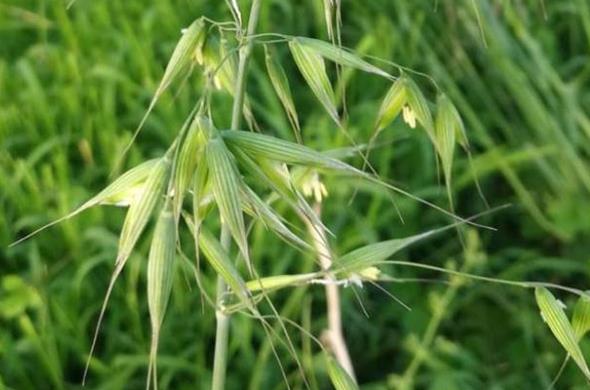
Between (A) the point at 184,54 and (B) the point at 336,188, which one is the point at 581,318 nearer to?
(A) the point at 184,54

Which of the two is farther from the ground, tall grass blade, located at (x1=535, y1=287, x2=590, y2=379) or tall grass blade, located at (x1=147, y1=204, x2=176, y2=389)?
tall grass blade, located at (x1=147, y1=204, x2=176, y2=389)

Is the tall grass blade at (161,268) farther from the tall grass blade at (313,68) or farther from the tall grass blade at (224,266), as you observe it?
the tall grass blade at (313,68)

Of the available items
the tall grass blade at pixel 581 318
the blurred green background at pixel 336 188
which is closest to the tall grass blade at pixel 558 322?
the tall grass blade at pixel 581 318

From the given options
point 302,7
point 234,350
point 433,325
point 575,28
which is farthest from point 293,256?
point 575,28

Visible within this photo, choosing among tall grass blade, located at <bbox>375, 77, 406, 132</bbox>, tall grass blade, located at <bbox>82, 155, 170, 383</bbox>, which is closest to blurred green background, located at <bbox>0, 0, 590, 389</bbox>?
tall grass blade, located at <bbox>375, 77, 406, 132</bbox>

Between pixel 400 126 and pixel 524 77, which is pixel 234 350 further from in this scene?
pixel 524 77

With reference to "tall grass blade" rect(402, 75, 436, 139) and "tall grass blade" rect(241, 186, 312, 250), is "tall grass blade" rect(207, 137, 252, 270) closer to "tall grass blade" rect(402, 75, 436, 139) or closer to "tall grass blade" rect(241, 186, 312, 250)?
"tall grass blade" rect(241, 186, 312, 250)
